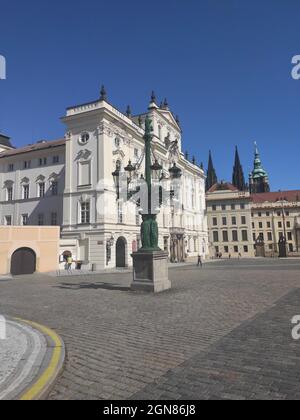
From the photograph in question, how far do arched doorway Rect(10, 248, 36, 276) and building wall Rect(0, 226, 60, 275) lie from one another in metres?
0.33

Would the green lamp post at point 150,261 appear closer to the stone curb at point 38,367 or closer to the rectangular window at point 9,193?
the stone curb at point 38,367

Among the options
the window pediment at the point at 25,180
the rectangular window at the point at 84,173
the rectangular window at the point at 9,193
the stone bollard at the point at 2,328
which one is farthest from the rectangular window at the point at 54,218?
the stone bollard at the point at 2,328

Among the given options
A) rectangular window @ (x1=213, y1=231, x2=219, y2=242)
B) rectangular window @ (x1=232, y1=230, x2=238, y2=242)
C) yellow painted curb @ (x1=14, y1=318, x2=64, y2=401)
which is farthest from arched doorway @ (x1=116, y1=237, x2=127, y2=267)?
rectangular window @ (x1=232, y1=230, x2=238, y2=242)

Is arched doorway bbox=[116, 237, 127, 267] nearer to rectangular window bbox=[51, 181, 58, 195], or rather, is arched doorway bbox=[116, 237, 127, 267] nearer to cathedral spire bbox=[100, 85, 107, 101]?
rectangular window bbox=[51, 181, 58, 195]

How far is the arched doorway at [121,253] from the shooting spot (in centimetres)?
3575

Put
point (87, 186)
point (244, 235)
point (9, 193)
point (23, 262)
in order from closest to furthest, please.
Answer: point (23, 262)
point (87, 186)
point (9, 193)
point (244, 235)

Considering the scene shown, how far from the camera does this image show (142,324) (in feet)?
27.0

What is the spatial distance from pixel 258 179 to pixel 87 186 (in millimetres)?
105849

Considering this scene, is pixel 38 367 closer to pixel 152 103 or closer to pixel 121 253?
pixel 121 253

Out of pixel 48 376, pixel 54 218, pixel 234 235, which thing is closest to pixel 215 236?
pixel 234 235

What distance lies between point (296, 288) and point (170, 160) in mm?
37140

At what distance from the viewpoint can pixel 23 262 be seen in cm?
2920

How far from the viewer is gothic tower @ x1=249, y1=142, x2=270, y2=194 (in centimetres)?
12181

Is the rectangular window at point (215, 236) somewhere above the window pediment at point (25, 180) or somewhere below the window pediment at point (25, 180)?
below
